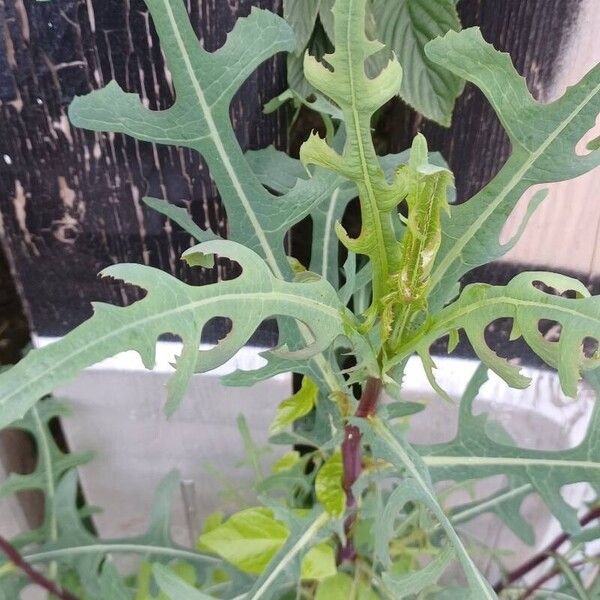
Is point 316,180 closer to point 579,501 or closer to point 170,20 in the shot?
point 170,20

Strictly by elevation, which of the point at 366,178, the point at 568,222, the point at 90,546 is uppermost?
the point at 366,178

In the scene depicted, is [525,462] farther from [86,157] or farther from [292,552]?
[86,157]

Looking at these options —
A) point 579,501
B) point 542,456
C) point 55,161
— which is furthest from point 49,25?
point 579,501

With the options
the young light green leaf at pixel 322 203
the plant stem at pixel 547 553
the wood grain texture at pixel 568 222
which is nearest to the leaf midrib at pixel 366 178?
the young light green leaf at pixel 322 203

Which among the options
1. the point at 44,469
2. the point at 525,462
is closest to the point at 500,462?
the point at 525,462

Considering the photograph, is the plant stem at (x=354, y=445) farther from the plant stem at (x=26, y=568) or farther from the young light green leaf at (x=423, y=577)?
the plant stem at (x=26, y=568)
